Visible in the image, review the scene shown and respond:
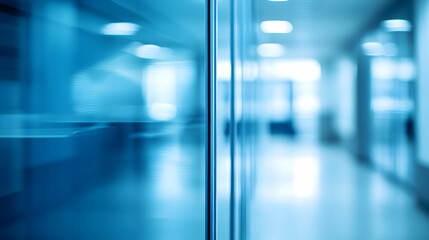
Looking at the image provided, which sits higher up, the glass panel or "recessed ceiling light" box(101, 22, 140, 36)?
→ "recessed ceiling light" box(101, 22, 140, 36)

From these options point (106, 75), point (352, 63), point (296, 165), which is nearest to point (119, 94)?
point (106, 75)

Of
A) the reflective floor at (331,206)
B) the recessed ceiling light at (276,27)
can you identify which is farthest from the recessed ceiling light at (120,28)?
the recessed ceiling light at (276,27)

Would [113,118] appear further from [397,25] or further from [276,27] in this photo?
[276,27]

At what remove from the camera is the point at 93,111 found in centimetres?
85

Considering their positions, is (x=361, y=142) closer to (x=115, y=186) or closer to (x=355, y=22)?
(x=355, y=22)

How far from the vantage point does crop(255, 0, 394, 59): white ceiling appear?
4.56 m

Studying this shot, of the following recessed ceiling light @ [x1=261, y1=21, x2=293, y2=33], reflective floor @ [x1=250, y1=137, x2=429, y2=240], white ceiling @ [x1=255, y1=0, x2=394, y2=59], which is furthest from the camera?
recessed ceiling light @ [x1=261, y1=21, x2=293, y2=33]

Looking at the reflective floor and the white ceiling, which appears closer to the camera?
the reflective floor

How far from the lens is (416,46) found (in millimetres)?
3480

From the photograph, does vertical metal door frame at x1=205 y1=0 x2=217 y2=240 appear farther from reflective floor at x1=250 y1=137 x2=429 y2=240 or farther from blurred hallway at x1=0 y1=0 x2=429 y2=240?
reflective floor at x1=250 y1=137 x2=429 y2=240

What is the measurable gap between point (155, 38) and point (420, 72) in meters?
3.57

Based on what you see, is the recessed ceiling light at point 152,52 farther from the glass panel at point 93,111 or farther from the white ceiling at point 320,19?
the white ceiling at point 320,19

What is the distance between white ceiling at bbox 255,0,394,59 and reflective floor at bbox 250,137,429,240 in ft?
7.17

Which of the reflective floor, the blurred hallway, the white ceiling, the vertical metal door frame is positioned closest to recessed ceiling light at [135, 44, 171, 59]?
the blurred hallway
